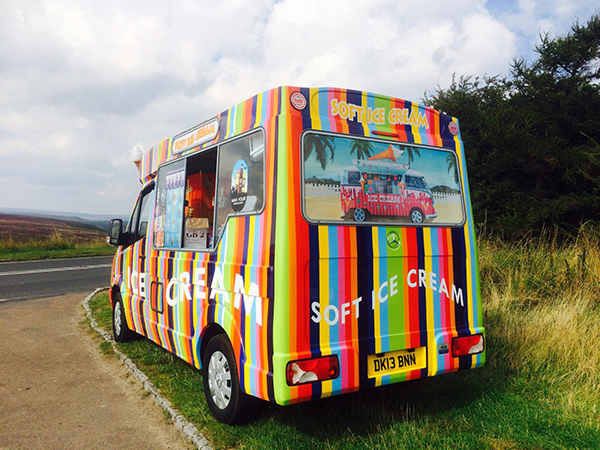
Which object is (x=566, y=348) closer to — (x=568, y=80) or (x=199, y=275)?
(x=199, y=275)

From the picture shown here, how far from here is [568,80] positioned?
17688mm

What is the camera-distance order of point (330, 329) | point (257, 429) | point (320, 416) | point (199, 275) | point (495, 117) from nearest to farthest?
point (330, 329)
point (257, 429)
point (320, 416)
point (199, 275)
point (495, 117)

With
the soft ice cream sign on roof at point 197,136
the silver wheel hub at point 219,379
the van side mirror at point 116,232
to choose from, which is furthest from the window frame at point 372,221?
the van side mirror at point 116,232

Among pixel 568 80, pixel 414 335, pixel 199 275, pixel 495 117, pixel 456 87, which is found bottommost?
pixel 414 335

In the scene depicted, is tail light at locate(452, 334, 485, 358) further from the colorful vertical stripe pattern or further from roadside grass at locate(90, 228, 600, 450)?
roadside grass at locate(90, 228, 600, 450)

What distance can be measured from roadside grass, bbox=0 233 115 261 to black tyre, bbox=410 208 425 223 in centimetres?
1925

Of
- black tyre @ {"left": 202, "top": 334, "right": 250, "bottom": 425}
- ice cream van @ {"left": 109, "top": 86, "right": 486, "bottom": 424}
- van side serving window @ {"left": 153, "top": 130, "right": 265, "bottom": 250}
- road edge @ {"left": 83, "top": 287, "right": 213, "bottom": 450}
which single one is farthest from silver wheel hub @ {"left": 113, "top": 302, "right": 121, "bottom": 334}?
black tyre @ {"left": 202, "top": 334, "right": 250, "bottom": 425}

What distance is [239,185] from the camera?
4.12m

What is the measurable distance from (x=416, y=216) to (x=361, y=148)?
0.73m

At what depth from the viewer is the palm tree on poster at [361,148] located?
394 centimetres

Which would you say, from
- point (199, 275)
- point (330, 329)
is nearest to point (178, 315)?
point (199, 275)

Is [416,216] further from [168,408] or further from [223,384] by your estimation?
[168,408]

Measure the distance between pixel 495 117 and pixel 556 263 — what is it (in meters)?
10.5

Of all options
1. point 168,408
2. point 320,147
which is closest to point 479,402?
point 320,147
